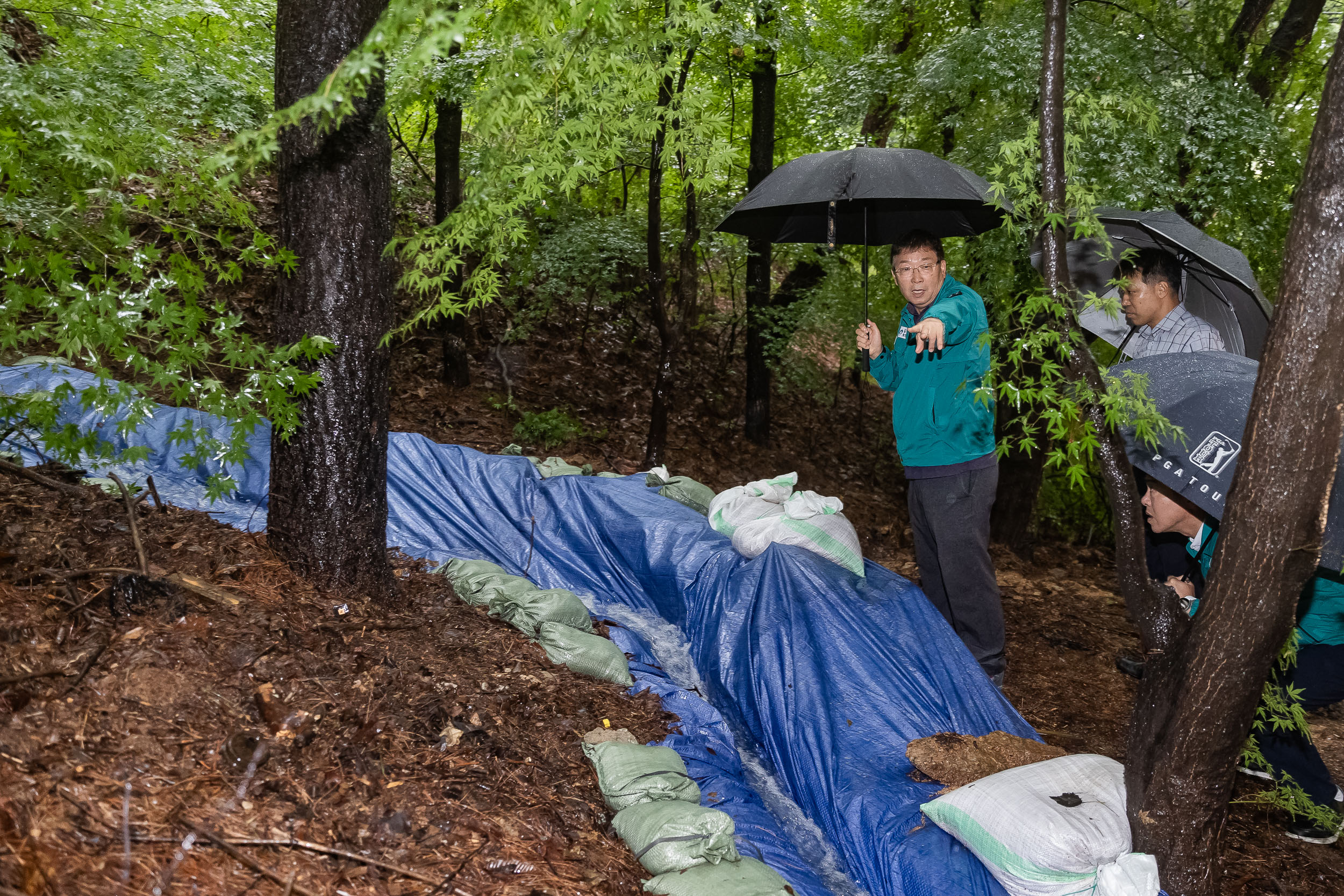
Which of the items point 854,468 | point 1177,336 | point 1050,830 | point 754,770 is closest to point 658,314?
point 854,468

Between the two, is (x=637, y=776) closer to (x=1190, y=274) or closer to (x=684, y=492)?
(x=684, y=492)

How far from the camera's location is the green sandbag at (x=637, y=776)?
8.08 feet

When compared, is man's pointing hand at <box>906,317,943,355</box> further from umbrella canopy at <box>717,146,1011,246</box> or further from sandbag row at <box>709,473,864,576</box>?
sandbag row at <box>709,473,864,576</box>

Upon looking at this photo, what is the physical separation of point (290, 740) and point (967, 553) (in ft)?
8.53

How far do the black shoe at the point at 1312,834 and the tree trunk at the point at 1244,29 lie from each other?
5.23 metres

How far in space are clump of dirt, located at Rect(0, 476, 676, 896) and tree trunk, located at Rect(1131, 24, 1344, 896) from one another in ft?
4.94

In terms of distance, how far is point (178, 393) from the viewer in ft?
8.55

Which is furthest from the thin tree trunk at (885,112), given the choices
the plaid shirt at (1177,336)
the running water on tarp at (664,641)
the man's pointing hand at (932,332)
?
the running water on tarp at (664,641)

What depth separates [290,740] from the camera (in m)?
2.18

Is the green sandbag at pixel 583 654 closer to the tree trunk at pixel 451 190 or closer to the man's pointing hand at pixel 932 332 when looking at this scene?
the man's pointing hand at pixel 932 332

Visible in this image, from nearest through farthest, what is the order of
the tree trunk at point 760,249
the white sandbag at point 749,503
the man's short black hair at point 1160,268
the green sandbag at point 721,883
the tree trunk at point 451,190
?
the green sandbag at point 721,883
the man's short black hair at point 1160,268
the white sandbag at point 749,503
the tree trunk at point 451,190
the tree trunk at point 760,249

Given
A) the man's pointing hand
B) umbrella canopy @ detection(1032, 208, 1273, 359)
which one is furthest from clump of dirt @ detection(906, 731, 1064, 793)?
umbrella canopy @ detection(1032, 208, 1273, 359)

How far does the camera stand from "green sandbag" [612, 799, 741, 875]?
2.21 metres

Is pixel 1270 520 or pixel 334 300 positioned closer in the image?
pixel 1270 520
